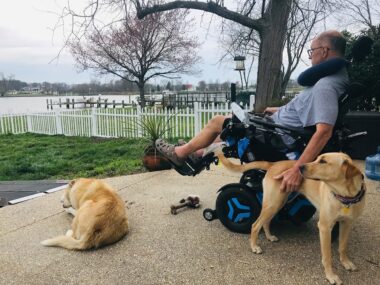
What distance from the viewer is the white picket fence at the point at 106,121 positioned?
9258 millimetres

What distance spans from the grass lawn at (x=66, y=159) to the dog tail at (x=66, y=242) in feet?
8.96

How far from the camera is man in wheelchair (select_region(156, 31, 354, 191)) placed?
7.98ft

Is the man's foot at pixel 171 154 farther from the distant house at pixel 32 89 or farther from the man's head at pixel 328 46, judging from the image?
the distant house at pixel 32 89

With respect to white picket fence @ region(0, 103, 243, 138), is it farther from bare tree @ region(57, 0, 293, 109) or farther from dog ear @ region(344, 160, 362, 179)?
dog ear @ region(344, 160, 362, 179)

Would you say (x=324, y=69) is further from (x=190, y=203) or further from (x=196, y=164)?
(x=190, y=203)

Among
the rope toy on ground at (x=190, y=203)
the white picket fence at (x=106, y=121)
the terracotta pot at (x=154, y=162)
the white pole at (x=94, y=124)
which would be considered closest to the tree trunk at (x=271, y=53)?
the white picket fence at (x=106, y=121)

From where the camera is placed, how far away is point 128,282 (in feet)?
7.57

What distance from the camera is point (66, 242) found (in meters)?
2.80

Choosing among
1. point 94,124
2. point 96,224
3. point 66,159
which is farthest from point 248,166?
point 94,124

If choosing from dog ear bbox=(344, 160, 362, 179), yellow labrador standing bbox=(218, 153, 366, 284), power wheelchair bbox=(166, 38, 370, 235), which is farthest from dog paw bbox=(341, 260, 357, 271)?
dog ear bbox=(344, 160, 362, 179)

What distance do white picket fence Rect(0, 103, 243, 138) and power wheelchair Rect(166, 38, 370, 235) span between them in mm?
5563

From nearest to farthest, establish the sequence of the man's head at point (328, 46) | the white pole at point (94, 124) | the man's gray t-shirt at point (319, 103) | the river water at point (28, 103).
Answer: the man's gray t-shirt at point (319, 103) → the man's head at point (328, 46) → the white pole at point (94, 124) → the river water at point (28, 103)

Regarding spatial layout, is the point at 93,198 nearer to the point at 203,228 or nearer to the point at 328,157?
the point at 203,228

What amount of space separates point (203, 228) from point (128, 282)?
100 centimetres
